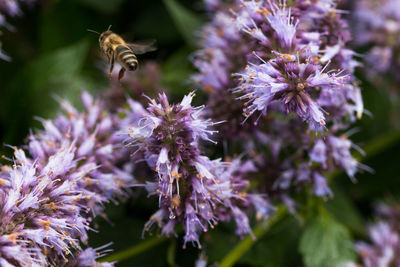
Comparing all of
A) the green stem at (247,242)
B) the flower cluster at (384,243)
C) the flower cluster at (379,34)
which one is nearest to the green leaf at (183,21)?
the flower cluster at (379,34)

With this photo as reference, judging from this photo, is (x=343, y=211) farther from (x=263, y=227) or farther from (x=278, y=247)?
(x=263, y=227)

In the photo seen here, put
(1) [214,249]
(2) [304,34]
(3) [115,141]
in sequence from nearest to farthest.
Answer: (2) [304,34] → (3) [115,141] → (1) [214,249]

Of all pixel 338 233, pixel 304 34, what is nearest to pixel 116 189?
pixel 304 34

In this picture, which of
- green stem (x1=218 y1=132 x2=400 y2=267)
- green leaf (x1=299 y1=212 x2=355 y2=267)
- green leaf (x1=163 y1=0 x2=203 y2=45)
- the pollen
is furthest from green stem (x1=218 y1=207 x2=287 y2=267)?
green leaf (x1=163 y1=0 x2=203 y2=45)

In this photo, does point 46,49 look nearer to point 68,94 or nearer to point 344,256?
point 68,94

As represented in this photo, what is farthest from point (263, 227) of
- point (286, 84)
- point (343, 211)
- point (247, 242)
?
point (286, 84)

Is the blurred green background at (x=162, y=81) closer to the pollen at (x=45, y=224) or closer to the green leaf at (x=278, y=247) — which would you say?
the green leaf at (x=278, y=247)

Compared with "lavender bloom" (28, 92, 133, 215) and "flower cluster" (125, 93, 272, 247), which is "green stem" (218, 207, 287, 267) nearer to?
"flower cluster" (125, 93, 272, 247)
